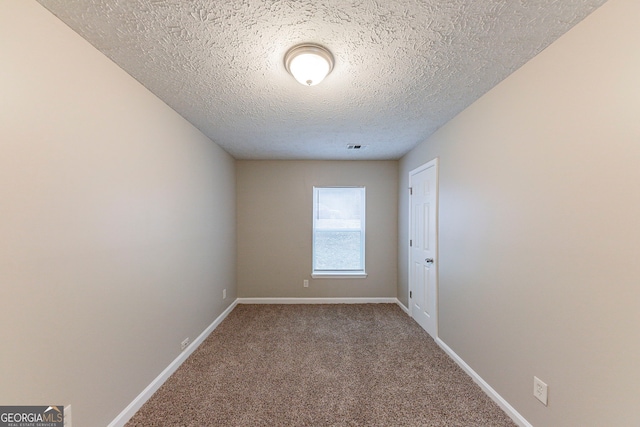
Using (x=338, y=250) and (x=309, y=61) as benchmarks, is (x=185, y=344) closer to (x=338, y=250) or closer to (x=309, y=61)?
(x=338, y=250)

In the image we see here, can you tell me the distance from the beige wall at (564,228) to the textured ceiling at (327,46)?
234 millimetres

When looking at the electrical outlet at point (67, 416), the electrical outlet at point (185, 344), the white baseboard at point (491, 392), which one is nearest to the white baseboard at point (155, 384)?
the electrical outlet at point (185, 344)

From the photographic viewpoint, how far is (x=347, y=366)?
234 centimetres

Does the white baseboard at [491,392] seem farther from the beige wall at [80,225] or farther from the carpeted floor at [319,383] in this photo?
the beige wall at [80,225]

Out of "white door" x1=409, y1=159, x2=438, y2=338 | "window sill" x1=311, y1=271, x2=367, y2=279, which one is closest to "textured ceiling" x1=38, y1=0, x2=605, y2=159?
"white door" x1=409, y1=159, x2=438, y2=338

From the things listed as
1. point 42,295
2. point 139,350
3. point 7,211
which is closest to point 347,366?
point 139,350

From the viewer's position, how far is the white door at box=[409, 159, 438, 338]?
2.87 meters

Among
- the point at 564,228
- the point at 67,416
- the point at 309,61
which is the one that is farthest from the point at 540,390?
the point at 67,416

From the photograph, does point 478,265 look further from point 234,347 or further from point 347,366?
point 234,347

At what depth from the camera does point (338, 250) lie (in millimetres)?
4324

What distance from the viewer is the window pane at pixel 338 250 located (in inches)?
170

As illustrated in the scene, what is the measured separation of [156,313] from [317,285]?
8.52 ft

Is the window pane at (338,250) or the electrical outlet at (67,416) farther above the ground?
the window pane at (338,250)

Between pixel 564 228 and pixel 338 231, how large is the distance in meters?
3.14
